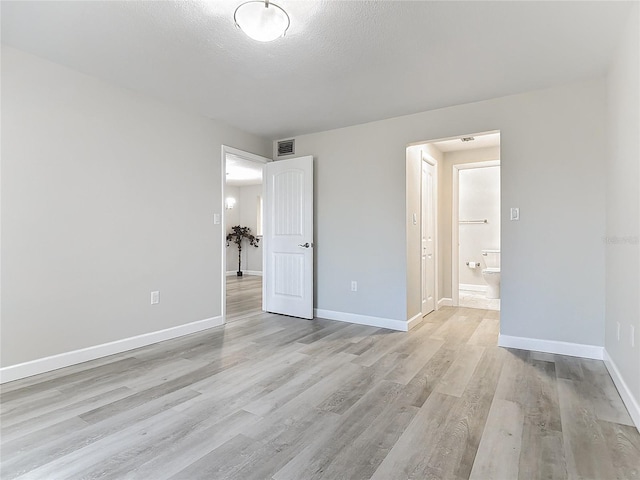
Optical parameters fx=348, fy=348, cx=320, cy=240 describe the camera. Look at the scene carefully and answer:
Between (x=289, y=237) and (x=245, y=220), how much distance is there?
5381 mm

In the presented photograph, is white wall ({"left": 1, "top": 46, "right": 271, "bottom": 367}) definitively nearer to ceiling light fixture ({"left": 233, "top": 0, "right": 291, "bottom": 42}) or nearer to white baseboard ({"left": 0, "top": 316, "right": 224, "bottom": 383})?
white baseboard ({"left": 0, "top": 316, "right": 224, "bottom": 383})

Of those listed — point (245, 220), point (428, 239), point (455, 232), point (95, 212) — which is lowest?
point (428, 239)

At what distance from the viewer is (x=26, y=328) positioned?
8.47 ft

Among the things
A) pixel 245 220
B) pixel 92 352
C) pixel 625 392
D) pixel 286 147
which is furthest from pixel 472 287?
pixel 92 352

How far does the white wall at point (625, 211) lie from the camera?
78.1 inches

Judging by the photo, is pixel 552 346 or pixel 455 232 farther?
pixel 455 232

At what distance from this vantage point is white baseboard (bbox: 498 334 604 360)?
117 inches

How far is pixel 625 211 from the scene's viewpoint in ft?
7.35

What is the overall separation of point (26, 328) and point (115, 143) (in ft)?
5.42

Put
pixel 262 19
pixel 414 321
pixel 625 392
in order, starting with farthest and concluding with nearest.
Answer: pixel 414 321 → pixel 625 392 → pixel 262 19

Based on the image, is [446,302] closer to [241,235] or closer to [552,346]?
[552,346]

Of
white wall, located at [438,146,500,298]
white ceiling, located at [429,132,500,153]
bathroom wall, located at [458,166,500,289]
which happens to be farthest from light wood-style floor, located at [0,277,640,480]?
bathroom wall, located at [458,166,500,289]

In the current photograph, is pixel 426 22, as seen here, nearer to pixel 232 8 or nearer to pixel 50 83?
pixel 232 8

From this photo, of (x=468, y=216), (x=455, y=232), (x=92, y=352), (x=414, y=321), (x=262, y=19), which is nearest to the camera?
(x=262, y=19)
